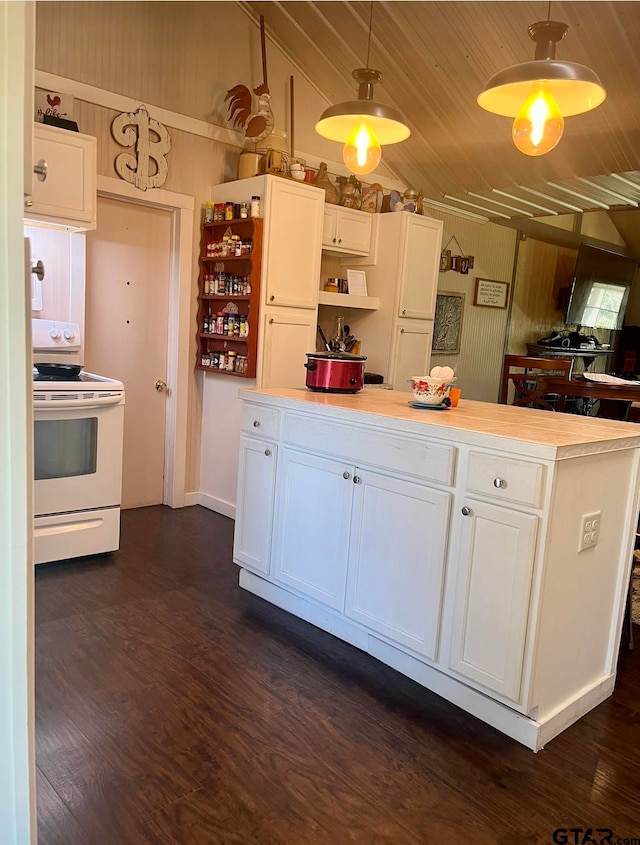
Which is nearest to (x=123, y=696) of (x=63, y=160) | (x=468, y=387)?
(x=63, y=160)

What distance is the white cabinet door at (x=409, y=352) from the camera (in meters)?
4.89

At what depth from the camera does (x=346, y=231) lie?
4.65 metres

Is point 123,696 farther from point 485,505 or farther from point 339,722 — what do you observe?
point 485,505

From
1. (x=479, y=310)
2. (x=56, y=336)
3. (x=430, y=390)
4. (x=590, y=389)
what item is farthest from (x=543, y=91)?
(x=479, y=310)

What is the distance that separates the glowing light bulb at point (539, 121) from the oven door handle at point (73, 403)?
228 cm

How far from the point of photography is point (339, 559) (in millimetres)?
2635

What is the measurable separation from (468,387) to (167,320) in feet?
12.4

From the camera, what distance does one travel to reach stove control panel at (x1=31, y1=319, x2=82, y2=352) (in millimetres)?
3695

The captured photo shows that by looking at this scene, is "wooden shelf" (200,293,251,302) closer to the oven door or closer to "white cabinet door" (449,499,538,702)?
the oven door

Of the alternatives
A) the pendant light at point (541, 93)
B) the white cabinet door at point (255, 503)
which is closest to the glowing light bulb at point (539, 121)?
the pendant light at point (541, 93)

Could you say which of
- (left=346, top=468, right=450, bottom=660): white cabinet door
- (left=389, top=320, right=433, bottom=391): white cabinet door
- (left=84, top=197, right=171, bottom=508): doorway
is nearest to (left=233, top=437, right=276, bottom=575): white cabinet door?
(left=346, top=468, right=450, bottom=660): white cabinet door

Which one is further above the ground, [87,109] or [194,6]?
[194,6]

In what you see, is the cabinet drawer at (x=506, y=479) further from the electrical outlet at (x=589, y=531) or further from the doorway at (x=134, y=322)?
the doorway at (x=134, y=322)

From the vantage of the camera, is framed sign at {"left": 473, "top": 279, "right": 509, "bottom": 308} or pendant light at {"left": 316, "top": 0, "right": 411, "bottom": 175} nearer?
pendant light at {"left": 316, "top": 0, "right": 411, "bottom": 175}
